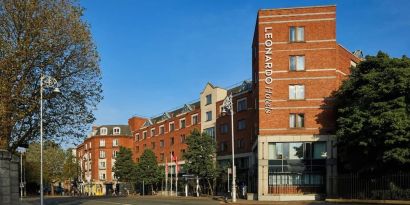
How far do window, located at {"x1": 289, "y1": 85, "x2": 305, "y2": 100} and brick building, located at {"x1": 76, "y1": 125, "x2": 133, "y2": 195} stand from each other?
A: 80916 mm

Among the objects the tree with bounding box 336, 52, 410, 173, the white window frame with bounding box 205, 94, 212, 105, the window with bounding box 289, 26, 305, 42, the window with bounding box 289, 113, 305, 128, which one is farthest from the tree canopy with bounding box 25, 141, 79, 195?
the tree with bounding box 336, 52, 410, 173

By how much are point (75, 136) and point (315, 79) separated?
2423cm

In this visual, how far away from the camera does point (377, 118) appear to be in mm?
37875

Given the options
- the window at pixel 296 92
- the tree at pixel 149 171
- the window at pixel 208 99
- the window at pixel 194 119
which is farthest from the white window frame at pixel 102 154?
the window at pixel 296 92

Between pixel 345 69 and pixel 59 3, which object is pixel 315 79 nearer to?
pixel 345 69

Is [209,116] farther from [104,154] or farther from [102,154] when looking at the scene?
[102,154]

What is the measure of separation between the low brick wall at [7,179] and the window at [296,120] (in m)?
29.6

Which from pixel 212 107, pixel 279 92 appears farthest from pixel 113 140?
pixel 279 92

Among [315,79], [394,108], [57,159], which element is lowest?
[57,159]

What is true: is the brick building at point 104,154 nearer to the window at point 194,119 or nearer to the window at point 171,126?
the window at point 171,126

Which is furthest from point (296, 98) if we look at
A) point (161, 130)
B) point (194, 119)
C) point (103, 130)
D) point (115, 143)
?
point (103, 130)

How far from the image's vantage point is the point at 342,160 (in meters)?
44.1

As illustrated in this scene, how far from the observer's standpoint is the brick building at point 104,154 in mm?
123688

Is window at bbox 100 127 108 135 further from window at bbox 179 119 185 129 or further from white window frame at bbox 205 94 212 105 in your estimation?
white window frame at bbox 205 94 212 105
